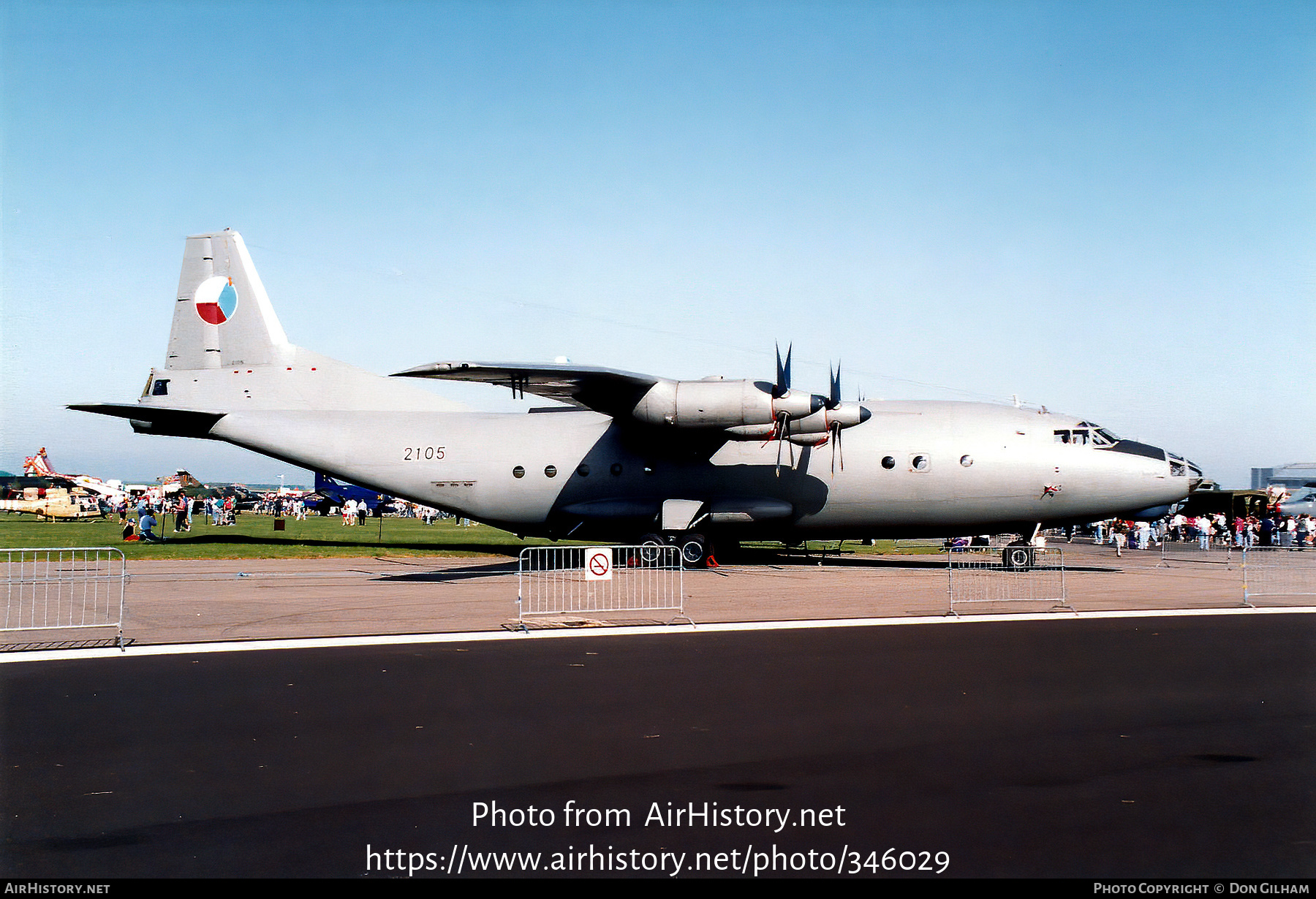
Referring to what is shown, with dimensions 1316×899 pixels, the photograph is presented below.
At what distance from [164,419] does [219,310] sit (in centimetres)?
368

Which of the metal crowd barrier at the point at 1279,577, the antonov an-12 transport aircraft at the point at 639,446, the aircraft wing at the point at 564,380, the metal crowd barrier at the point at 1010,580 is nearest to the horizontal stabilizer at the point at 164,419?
the antonov an-12 transport aircraft at the point at 639,446

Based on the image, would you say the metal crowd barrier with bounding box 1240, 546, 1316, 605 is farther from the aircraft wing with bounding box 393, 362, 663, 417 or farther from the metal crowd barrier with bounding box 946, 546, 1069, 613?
the aircraft wing with bounding box 393, 362, 663, 417

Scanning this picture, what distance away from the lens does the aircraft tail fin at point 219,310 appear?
27953 millimetres

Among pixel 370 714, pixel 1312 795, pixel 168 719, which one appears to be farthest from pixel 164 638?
pixel 1312 795

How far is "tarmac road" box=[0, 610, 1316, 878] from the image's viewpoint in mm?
4723

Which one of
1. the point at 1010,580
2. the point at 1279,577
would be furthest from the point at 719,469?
the point at 1279,577

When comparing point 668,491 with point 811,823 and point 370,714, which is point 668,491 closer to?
point 370,714

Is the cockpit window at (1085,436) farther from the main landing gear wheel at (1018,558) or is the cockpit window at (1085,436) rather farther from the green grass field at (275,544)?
the green grass field at (275,544)

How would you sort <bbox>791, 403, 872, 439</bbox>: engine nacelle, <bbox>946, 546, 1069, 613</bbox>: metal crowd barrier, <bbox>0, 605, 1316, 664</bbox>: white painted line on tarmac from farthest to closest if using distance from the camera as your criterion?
<bbox>791, 403, 872, 439</bbox>: engine nacelle < <bbox>946, 546, 1069, 613</bbox>: metal crowd barrier < <bbox>0, 605, 1316, 664</bbox>: white painted line on tarmac

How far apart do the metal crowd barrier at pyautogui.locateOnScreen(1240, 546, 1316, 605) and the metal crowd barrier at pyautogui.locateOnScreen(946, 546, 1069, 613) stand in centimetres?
349

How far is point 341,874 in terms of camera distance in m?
4.42

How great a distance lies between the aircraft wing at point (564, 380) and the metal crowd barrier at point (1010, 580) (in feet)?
27.6

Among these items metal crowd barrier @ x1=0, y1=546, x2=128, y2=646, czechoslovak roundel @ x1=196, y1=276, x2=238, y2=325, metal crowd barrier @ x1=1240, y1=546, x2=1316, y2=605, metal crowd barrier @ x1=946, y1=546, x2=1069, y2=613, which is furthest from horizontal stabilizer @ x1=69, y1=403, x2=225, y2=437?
metal crowd barrier @ x1=1240, y1=546, x2=1316, y2=605

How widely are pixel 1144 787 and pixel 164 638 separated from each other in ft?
37.5
